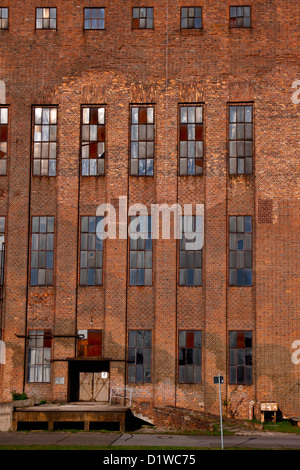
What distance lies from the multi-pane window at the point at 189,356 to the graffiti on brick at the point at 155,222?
160 inches

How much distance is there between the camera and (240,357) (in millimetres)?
29875

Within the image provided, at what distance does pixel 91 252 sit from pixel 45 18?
11.6 metres

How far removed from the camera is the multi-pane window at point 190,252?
30.6 metres

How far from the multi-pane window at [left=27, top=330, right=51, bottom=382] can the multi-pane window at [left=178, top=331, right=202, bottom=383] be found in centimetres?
600

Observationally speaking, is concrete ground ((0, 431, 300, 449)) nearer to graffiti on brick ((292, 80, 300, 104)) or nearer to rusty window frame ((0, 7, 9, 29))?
graffiti on brick ((292, 80, 300, 104))

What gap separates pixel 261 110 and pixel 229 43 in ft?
11.7

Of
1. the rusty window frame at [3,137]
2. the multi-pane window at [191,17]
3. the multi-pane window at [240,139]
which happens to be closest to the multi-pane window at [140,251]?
the multi-pane window at [240,139]

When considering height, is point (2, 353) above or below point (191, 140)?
below

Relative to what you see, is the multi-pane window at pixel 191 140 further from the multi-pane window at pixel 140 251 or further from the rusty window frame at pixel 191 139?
the multi-pane window at pixel 140 251

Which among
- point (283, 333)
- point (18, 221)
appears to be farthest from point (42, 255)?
point (283, 333)

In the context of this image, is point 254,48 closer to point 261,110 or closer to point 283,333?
point 261,110

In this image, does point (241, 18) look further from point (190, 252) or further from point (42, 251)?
point (42, 251)

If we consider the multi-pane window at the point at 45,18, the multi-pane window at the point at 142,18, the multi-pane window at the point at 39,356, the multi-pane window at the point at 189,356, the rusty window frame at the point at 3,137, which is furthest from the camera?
the multi-pane window at the point at 45,18

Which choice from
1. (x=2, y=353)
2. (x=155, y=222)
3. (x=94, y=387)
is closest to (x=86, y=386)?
(x=94, y=387)
